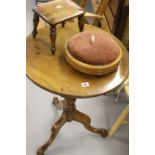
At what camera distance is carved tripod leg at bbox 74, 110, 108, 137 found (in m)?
1.56

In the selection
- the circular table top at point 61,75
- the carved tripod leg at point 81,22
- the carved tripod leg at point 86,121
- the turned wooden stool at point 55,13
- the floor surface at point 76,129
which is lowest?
the floor surface at point 76,129

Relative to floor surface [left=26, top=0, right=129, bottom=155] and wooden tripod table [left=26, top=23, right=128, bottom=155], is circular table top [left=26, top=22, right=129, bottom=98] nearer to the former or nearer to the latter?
wooden tripod table [left=26, top=23, right=128, bottom=155]

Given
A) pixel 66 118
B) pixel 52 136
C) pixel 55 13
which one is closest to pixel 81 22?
pixel 55 13

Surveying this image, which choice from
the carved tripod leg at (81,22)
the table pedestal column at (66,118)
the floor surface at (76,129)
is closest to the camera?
the carved tripod leg at (81,22)

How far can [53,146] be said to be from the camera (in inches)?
65.1

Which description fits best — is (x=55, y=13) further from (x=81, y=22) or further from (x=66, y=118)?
(x=66, y=118)

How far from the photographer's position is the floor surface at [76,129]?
1.65 m

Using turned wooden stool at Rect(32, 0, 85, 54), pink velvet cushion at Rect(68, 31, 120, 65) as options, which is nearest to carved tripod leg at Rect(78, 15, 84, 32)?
turned wooden stool at Rect(32, 0, 85, 54)

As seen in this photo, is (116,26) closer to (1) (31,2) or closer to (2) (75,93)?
(2) (75,93)

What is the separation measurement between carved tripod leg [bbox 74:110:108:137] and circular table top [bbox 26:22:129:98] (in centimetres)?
46

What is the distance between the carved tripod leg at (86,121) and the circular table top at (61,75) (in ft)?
1.52

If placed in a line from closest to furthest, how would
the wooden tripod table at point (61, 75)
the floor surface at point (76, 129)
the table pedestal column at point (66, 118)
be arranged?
Result: the wooden tripod table at point (61, 75) < the table pedestal column at point (66, 118) < the floor surface at point (76, 129)

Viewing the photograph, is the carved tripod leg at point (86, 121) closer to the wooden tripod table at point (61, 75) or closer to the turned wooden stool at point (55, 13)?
the wooden tripod table at point (61, 75)

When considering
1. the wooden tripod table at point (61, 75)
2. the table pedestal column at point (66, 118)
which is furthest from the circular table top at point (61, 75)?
the table pedestal column at point (66, 118)
